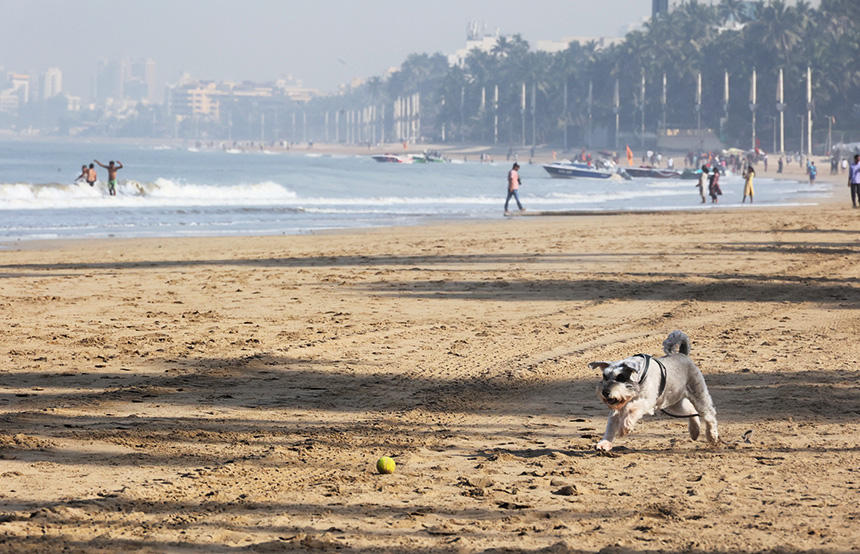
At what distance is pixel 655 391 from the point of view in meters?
6.93

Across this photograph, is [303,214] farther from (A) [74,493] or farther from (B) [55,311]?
(A) [74,493]

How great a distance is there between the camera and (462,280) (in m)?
17.1

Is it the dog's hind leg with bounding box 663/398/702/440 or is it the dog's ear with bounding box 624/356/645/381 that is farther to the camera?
the dog's hind leg with bounding box 663/398/702/440

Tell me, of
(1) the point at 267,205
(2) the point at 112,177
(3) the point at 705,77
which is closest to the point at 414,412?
(1) the point at 267,205

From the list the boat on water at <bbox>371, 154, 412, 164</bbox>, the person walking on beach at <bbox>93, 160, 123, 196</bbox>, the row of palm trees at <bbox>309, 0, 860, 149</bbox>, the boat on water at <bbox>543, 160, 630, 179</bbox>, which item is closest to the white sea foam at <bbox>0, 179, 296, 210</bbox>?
the person walking on beach at <bbox>93, 160, 123, 196</bbox>

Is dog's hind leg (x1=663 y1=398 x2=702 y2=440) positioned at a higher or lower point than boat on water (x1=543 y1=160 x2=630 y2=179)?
lower

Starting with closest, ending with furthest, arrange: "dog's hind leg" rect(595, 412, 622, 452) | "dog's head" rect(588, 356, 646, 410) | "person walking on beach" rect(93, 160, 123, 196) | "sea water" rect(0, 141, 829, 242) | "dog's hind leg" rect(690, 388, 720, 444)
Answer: "dog's head" rect(588, 356, 646, 410) → "dog's hind leg" rect(595, 412, 622, 452) → "dog's hind leg" rect(690, 388, 720, 444) → "sea water" rect(0, 141, 829, 242) → "person walking on beach" rect(93, 160, 123, 196)

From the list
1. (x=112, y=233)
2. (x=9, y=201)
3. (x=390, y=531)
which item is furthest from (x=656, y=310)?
(x=9, y=201)

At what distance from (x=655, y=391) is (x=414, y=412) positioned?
6.98 feet

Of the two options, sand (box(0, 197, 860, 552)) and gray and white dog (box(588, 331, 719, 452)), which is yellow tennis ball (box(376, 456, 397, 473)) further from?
gray and white dog (box(588, 331, 719, 452))

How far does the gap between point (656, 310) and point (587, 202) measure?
3753cm

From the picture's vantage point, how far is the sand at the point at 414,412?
5.88 meters

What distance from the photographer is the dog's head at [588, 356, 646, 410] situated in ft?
21.9

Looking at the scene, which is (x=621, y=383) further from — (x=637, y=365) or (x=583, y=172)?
(x=583, y=172)
